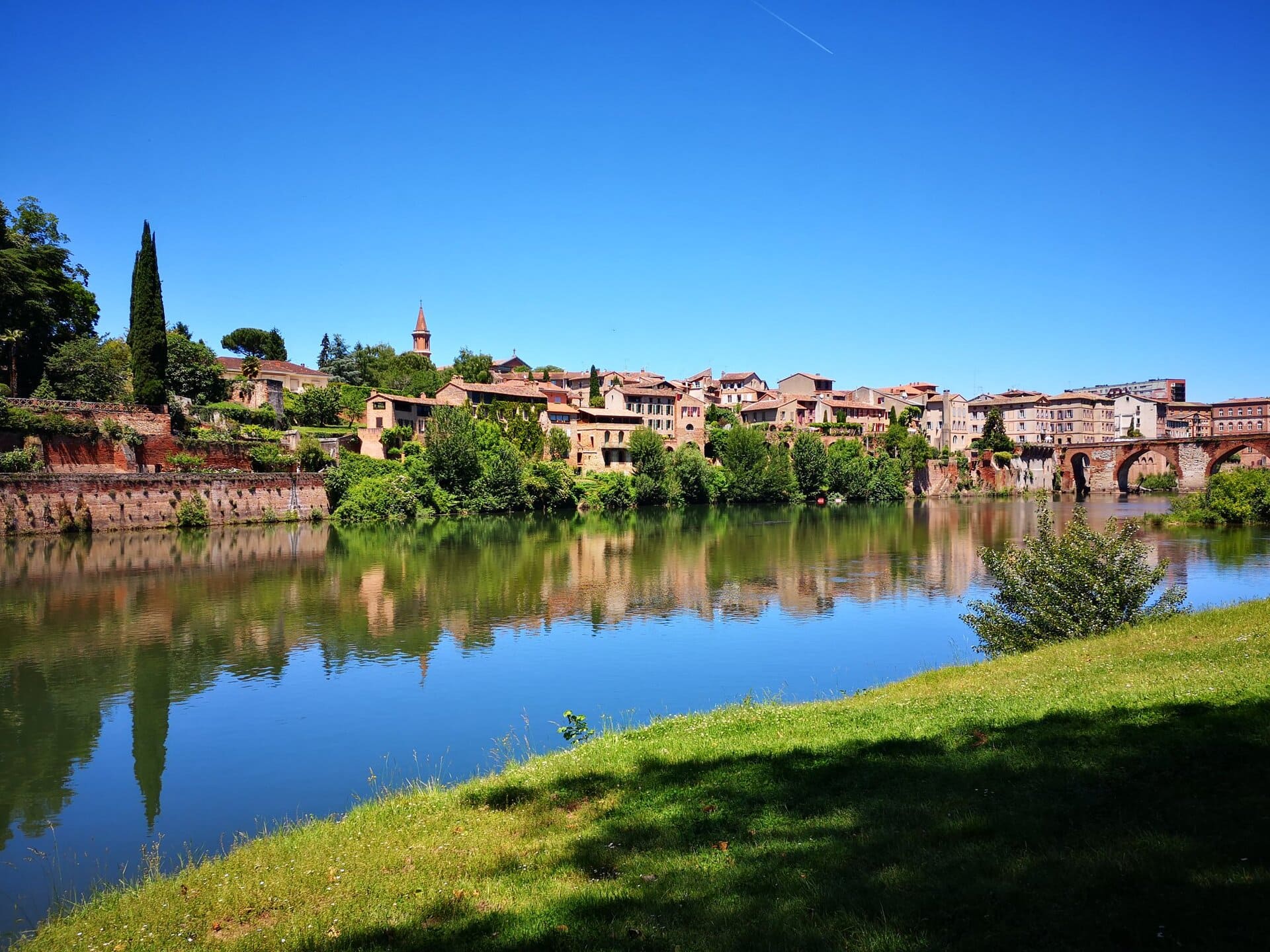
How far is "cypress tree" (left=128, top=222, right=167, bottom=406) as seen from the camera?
176 ft

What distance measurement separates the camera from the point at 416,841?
879 cm

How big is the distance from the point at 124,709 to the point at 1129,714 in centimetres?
1854

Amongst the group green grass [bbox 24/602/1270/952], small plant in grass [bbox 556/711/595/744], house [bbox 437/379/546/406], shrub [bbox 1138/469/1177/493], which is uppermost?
house [bbox 437/379/546/406]

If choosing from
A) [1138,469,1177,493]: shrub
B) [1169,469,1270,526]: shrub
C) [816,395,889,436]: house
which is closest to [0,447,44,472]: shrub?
[1169,469,1270,526]: shrub

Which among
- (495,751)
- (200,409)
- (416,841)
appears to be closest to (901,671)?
(495,751)

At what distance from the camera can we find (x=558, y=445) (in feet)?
279

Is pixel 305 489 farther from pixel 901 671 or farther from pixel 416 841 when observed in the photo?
pixel 416 841

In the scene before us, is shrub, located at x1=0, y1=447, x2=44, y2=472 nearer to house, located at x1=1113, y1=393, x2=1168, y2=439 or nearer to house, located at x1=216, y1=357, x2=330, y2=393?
house, located at x1=216, y1=357, x2=330, y2=393

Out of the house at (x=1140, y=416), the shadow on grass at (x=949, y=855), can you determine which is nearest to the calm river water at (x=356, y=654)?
the shadow on grass at (x=949, y=855)

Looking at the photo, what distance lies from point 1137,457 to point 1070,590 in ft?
322

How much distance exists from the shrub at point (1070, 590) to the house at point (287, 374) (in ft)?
281

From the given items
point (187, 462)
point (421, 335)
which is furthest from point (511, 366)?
point (187, 462)

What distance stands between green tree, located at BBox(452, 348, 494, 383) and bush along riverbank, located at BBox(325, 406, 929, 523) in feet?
56.1

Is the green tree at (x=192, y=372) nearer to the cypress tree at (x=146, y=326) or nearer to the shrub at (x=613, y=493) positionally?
the cypress tree at (x=146, y=326)
